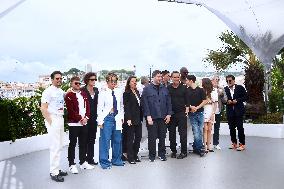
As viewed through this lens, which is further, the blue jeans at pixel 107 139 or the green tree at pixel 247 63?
the green tree at pixel 247 63

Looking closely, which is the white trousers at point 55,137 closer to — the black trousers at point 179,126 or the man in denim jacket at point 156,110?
the man in denim jacket at point 156,110

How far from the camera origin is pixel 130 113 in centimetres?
761

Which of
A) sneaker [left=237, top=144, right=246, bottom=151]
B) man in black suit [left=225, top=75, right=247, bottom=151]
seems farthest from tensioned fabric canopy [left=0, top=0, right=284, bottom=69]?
sneaker [left=237, top=144, right=246, bottom=151]

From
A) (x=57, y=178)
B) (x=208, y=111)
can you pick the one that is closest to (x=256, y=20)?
(x=208, y=111)

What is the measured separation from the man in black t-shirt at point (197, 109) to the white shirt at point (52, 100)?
2891 mm

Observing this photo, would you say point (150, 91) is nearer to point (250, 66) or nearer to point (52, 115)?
point (52, 115)

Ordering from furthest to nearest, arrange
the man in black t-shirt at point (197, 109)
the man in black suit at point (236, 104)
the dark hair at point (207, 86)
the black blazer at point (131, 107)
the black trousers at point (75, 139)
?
the man in black suit at point (236, 104) → the dark hair at point (207, 86) → the man in black t-shirt at point (197, 109) → the black blazer at point (131, 107) → the black trousers at point (75, 139)

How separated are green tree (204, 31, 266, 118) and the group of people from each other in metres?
3.80

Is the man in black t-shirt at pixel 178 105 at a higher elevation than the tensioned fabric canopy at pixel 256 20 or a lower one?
lower

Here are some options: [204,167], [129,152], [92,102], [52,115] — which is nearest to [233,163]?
[204,167]

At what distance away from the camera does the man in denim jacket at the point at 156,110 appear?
7.76 metres

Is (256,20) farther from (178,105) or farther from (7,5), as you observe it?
(7,5)

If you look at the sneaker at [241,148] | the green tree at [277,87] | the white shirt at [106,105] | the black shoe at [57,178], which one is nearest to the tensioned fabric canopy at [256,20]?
the green tree at [277,87]

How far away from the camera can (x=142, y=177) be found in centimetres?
637
